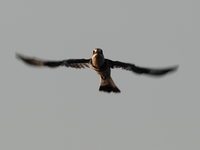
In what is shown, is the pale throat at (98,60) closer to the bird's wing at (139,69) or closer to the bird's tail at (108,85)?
the bird's wing at (139,69)

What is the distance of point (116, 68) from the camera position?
4525cm

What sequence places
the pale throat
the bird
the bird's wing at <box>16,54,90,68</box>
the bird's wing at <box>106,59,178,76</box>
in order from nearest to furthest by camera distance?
the bird's wing at <box>106,59,178,76</box> → the bird → the pale throat → the bird's wing at <box>16,54,90,68</box>

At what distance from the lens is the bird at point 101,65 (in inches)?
1708

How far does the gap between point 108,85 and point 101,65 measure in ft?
11.1

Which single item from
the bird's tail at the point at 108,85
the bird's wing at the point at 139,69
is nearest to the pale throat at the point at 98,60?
the bird's wing at the point at 139,69

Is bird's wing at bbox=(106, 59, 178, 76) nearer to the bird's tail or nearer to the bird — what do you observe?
the bird

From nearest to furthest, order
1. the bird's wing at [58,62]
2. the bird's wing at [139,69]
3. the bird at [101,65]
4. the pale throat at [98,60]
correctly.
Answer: the bird's wing at [139,69], the bird at [101,65], the pale throat at [98,60], the bird's wing at [58,62]

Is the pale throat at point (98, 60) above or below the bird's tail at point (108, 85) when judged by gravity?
above

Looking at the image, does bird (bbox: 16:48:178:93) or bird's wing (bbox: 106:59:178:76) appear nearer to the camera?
bird's wing (bbox: 106:59:178:76)

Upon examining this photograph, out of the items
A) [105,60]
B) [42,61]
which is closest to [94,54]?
[105,60]

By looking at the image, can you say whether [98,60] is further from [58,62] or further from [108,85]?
[108,85]

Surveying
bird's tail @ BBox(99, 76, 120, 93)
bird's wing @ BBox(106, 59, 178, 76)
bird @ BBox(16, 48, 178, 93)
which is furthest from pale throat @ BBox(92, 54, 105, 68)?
→ bird's tail @ BBox(99, 76, 120, 93)

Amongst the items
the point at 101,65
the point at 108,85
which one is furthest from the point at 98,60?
the point at 108,85

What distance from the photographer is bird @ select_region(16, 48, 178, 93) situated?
43.4 metres
